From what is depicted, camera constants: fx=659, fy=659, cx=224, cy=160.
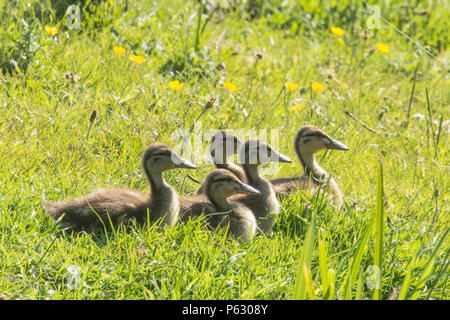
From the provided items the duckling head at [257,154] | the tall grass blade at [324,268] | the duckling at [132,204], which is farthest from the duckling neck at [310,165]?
the tall grass blade at [324,268]

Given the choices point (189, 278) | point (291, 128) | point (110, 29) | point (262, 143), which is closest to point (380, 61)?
point (291, 128)

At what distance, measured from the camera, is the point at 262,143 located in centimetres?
509

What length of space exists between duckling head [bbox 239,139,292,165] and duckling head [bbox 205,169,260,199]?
1.83 ft

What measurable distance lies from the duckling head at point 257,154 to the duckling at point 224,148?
0.29 ft

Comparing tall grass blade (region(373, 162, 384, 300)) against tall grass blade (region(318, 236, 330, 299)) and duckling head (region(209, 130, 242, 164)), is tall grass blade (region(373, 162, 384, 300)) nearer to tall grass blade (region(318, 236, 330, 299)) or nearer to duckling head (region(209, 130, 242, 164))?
tall grass blade (region(318, 236, 330, 299))

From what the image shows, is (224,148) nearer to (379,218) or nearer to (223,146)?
(223,146)

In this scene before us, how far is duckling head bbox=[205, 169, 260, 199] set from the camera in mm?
4422

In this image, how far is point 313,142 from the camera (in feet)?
17.6

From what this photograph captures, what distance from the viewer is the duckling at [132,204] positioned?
4.07 m

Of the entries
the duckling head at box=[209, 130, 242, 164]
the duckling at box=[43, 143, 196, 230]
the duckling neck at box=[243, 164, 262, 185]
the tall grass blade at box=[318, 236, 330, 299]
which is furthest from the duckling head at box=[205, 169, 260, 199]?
the tall grass blade at box=[318, 236, 330, 299]

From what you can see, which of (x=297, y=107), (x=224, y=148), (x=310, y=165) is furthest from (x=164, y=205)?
(x=297, y=107)

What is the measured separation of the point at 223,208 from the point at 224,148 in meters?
0.81

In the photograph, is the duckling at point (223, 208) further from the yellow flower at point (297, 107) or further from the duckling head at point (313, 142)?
the yellow flower at point (297, 107)
